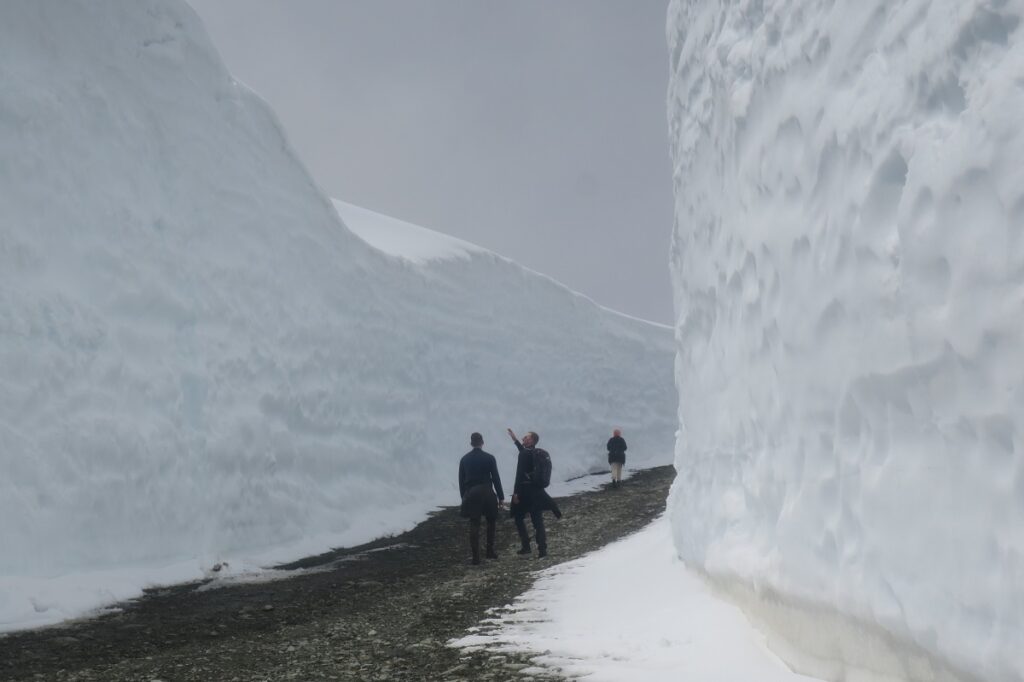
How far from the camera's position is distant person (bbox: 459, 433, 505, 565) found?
33.8 ft

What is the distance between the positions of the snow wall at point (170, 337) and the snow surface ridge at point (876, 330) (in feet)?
20.0

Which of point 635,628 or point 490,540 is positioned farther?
point 490,540

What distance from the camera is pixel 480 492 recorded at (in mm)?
10398

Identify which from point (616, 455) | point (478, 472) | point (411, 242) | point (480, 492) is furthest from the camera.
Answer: point (411, 242)


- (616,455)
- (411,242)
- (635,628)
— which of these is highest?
(411,242)

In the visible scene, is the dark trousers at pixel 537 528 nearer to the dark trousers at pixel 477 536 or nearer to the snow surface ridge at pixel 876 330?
the dark trousers at pixel 477 536

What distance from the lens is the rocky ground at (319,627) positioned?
541 cm

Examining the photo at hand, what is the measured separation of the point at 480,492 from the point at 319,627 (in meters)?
3.68

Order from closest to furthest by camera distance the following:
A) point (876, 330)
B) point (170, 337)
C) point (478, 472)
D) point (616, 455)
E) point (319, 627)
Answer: point (876, 330)
point (319, 627)
point (478, 472)
point (170, 337)
point (616, 455)

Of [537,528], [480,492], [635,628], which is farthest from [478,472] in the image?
[635,628]

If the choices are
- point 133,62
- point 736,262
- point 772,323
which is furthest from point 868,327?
point 133,62

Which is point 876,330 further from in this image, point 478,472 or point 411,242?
point 411,242

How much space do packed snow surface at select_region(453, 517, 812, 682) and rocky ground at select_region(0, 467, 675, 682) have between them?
0.85ft

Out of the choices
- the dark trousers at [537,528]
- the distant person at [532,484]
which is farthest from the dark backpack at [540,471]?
the dark trousers at [537,528]
